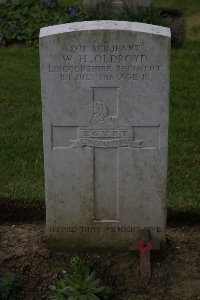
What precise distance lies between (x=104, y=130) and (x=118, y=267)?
920mm

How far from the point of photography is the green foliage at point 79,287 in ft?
13.2

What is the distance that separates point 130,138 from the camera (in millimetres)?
4215

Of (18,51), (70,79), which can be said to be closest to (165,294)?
(70,79)

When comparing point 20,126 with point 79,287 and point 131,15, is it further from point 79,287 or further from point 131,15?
point 131,15

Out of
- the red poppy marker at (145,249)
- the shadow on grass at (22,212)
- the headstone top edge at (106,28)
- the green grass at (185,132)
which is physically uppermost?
the headstone top edge at (106,28)

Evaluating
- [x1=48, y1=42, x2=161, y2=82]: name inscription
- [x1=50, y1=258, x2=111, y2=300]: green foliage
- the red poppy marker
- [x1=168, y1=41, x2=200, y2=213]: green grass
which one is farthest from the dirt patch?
[x1=48, y1=42, x2=161, y2=82]: name inscription

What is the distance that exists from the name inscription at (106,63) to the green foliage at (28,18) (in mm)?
5264

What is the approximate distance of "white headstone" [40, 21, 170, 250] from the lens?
13.2ft

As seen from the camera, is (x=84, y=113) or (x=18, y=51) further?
(x=18, y=51)

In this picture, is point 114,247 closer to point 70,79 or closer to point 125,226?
point 125,226

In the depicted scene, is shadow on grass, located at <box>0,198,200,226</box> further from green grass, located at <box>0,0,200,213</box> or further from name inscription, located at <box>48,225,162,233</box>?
name inscription, located at <box>48,225,162,233</box>

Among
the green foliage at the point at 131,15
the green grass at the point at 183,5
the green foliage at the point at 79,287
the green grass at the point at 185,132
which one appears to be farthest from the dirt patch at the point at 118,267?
the green grass at the point at 183,5

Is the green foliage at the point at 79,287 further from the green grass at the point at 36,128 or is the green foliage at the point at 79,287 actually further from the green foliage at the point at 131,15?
the green foliage at the point at 131,15

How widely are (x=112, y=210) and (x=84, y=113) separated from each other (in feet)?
2.29
